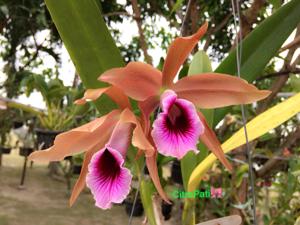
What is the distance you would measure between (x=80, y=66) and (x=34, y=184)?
9.79 feet

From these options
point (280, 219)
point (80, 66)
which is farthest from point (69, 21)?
point (280, 219)

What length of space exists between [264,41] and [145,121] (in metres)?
0.22

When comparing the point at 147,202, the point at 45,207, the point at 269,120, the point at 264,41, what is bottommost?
the point at 45,207

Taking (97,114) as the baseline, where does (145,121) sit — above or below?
below

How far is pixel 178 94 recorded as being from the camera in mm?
367

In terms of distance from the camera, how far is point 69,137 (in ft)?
1.13

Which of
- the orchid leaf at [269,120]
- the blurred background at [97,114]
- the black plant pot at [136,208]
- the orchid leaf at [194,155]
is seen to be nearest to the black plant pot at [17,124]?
the blurred background at [97,114]

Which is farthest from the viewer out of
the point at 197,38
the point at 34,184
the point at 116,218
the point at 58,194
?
the point at 34,184

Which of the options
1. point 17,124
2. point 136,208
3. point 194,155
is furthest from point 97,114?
point 17,124

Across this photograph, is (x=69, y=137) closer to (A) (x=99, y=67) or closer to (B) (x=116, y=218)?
(A) (x=99, y=67)

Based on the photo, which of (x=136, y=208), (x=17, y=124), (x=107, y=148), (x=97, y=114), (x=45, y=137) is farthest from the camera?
(x=17, y=124)

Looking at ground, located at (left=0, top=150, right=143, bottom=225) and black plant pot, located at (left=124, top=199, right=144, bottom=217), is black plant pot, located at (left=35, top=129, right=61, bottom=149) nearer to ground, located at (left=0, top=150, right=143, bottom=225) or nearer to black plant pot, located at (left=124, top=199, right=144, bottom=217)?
ground, located at (left=0, top=150, right=143, bottom=225)

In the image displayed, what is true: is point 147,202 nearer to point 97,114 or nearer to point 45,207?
point 97,114

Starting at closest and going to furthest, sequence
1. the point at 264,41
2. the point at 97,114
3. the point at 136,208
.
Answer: the point at 264,41, the point at 97,114, the point at 136,208
